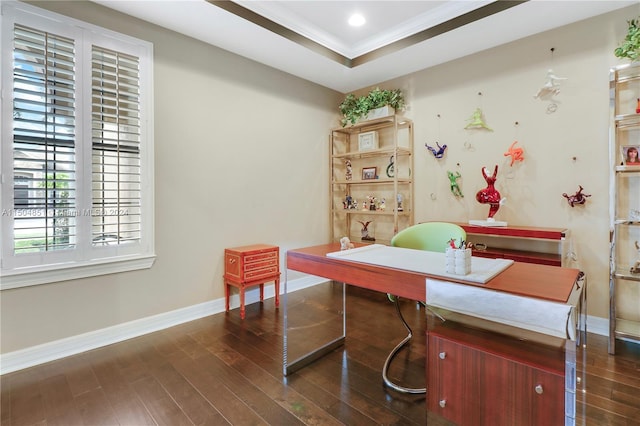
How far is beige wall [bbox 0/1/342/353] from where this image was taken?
7.66 ft

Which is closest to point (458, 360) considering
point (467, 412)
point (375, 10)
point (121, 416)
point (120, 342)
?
point (467, 412)

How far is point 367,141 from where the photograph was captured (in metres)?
4.06

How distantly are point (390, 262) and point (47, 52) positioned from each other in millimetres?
2737

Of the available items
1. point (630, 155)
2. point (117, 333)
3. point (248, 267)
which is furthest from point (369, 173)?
point (117, 333)

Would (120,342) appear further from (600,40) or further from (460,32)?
(600,40)

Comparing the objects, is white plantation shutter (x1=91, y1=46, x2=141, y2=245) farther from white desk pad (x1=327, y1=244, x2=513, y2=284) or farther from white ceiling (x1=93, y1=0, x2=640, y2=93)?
white desk pad (x1=327, y1=244, x2=513, y2=284)

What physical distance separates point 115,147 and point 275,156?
5.40 feet

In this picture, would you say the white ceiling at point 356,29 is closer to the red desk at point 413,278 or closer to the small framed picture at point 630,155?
the small framed picture at point 630,155

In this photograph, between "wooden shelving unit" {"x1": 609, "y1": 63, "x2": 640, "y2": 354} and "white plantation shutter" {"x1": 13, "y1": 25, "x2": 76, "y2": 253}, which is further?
"wooden shelving unit" {"x1": 609, "y1": 63, "x2": 640, "y2": 354}

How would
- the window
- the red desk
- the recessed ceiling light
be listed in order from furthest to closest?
1. the recessed ceiling light
2. the window
3. the red desk

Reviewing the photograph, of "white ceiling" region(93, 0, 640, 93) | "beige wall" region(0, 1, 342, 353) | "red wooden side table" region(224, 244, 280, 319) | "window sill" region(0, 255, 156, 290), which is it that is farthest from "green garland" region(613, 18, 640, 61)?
"window sill" region(0, 255, 156, 290)

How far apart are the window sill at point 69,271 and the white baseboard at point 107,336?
45 cm

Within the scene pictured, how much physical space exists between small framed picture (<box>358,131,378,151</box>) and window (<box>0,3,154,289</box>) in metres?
2.47

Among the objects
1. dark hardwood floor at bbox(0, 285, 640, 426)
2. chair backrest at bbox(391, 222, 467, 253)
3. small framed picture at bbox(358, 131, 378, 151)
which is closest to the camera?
dark hardwood floor at bbox(0, 285, 640, 426)
